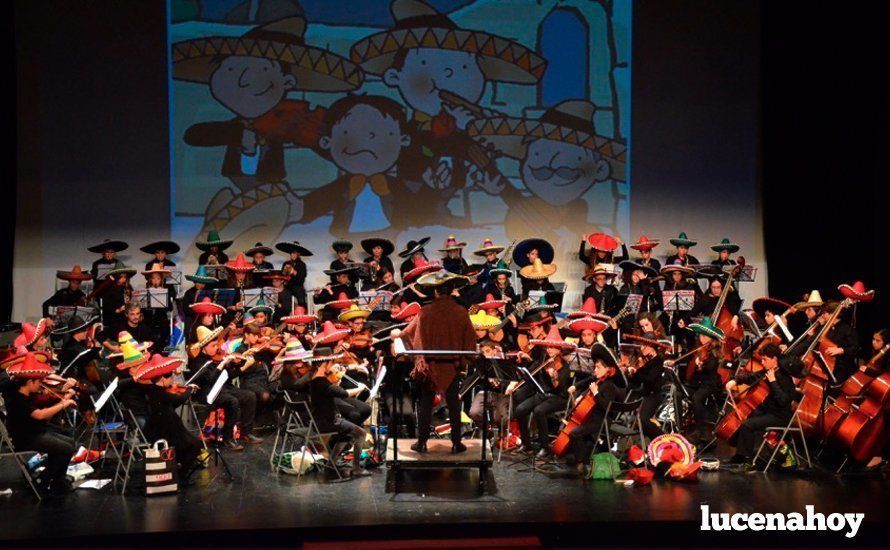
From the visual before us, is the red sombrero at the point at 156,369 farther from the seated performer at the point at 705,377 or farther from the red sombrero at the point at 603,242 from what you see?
the red sombrero at the point at 603,242

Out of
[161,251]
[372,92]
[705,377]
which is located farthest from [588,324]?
[161,251]

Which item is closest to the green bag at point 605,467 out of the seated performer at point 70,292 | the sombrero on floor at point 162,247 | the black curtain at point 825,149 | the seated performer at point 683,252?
the seated performer at point 683,252

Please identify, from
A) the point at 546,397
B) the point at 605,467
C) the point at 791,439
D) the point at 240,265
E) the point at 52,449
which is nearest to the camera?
the point at 52,449

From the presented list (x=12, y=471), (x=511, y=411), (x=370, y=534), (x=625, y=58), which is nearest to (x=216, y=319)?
(x=12, y=471)

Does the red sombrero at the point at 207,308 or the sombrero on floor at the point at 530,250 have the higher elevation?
the sombrero on floor at the point at 530,250

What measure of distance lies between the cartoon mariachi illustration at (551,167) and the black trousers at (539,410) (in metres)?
5.09

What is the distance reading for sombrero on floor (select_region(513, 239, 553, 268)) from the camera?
12.9m

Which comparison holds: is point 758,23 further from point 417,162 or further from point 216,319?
point 216,319

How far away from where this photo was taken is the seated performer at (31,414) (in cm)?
783

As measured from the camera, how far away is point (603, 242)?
43.0 feet

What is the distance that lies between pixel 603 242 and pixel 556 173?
5.31 feet

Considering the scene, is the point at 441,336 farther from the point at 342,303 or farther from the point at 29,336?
the point at 29,336

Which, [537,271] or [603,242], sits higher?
[603,242]

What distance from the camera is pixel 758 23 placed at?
47.0 feet
